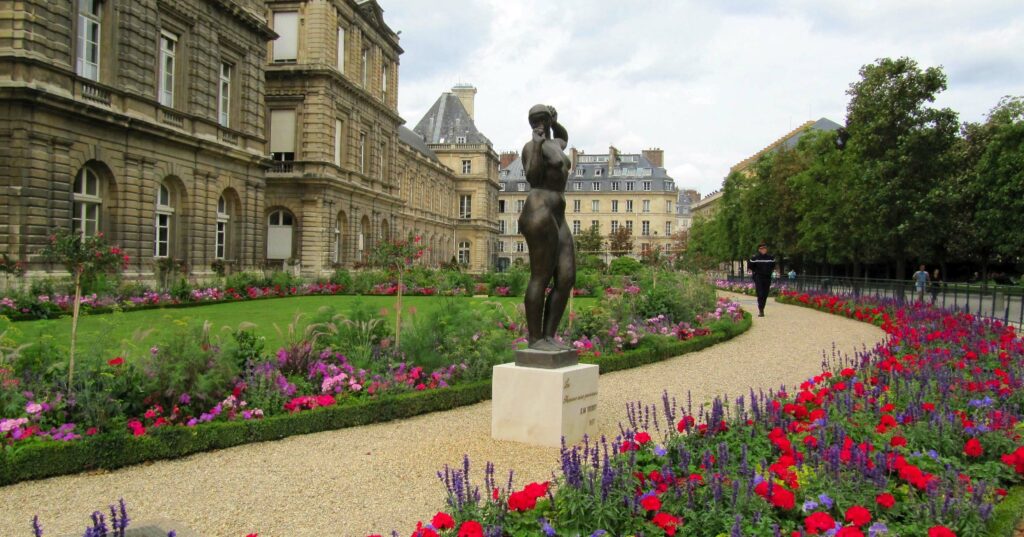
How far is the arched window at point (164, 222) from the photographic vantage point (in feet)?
69.6

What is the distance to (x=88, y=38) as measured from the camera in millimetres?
18031

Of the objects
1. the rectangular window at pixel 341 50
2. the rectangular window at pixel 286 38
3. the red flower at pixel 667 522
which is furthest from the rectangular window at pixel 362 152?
the red flower at pixel 667 522

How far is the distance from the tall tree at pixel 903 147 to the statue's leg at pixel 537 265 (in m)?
20.6

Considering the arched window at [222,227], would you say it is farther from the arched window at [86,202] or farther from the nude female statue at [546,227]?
the nude female statue at [546,227]

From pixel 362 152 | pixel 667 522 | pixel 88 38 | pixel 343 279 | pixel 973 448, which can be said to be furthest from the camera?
pixel 362 152

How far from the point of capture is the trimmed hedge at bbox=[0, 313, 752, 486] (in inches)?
207

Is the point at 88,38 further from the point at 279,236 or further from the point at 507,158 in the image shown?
the point at 507,158

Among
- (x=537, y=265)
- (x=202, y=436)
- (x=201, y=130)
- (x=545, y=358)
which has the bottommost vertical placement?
(x=202, y=436)

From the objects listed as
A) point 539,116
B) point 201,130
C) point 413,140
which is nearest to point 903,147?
point 539,116

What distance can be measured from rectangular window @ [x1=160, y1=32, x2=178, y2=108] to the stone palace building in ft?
0.17

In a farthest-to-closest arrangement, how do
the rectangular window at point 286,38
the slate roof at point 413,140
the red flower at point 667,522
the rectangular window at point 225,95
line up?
the slate roof at point 413,140, the rectangular window at point 286,38, the rectangular window at point 225,95, the red flower at point 667,522

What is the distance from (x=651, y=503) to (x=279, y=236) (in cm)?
3132

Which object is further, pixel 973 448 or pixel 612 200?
pixel 612 200

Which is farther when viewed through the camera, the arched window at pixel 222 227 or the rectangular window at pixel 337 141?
the rectangular window at pixel 337 141
